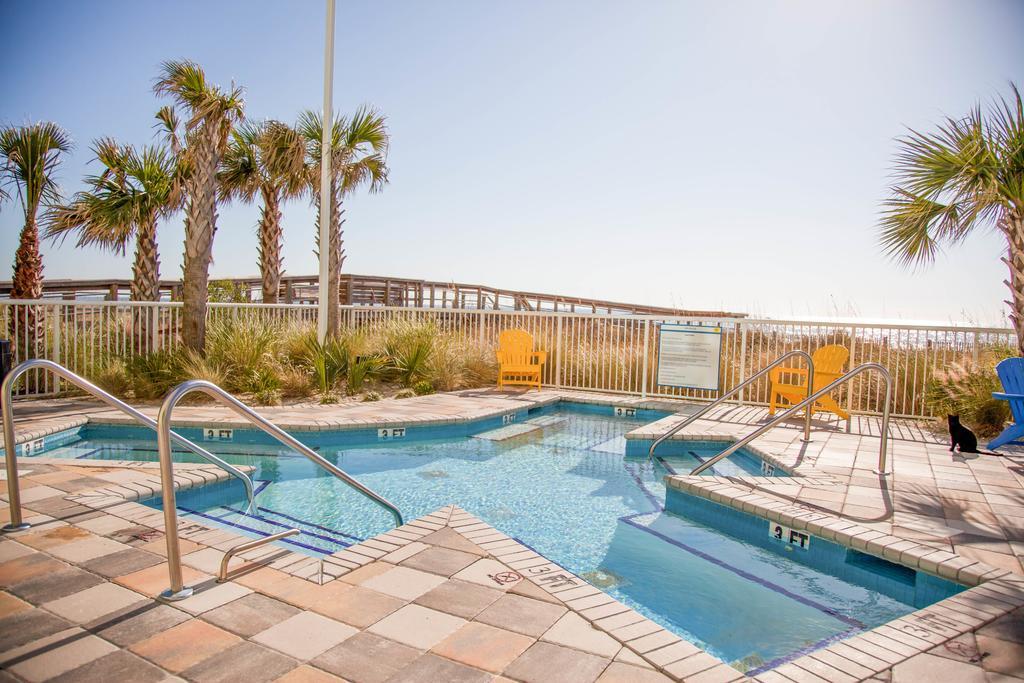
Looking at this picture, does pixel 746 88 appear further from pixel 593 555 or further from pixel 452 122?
pixel 593 555

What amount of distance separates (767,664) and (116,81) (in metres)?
7.89

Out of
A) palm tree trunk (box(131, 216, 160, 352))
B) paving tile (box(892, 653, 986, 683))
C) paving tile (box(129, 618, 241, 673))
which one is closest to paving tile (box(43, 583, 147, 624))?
paving tile (box(129, 618, 241, 673))

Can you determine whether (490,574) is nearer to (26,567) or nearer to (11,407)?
(26,567)

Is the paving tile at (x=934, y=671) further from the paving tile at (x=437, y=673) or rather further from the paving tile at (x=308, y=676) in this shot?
the paving tile at (x=308, y=676)

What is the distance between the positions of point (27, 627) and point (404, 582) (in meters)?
1.32

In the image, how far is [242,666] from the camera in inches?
71.8

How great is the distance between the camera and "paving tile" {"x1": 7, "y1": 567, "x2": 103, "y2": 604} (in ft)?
7.41

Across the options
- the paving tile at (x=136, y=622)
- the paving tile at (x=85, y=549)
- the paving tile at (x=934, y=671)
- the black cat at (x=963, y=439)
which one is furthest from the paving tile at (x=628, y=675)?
the black cat at (x=963, y=439)

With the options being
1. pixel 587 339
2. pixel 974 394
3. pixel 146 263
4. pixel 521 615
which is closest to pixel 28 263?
pixel 146 263

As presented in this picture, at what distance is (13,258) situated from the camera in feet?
30.9

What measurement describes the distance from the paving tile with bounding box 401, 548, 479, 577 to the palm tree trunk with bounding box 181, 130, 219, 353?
7237 mm

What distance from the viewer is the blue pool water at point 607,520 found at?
292 centimetres

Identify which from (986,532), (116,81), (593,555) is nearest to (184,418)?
(116,81)

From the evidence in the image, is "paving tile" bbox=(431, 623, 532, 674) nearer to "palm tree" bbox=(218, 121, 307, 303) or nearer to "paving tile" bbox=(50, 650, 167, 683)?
"paving tile" bbox=(50, 650, 167, 683)
